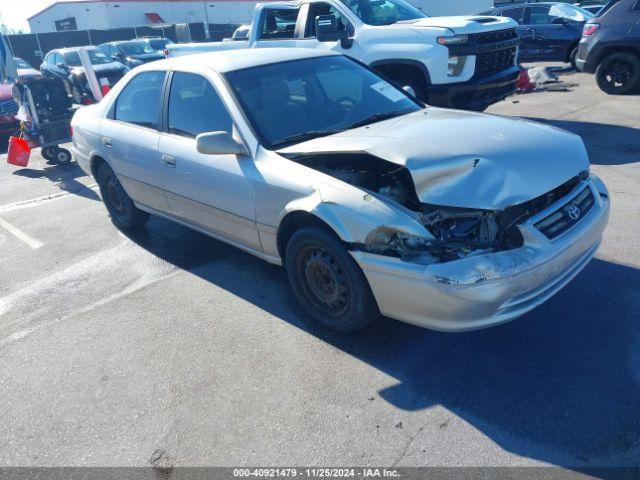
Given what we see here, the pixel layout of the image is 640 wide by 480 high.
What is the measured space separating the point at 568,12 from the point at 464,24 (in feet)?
25.0

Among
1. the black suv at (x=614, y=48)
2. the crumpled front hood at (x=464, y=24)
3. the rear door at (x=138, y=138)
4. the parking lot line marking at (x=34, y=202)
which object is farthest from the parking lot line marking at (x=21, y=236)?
the black suv at (x=614, y=48)

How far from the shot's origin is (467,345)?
3.29 metres

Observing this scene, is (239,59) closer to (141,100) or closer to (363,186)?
(141,100)

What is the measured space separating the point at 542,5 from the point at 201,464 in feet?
47.6

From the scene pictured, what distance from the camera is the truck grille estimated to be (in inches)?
287

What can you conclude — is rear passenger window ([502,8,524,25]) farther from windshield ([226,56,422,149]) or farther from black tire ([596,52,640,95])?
windshield ([226,56,422,149])

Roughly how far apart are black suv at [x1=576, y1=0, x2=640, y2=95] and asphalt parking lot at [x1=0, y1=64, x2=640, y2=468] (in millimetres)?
6348

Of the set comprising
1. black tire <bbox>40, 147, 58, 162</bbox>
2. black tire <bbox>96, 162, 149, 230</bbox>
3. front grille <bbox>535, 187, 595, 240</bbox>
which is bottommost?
black tire <bbox>40, 147, 58, 162</bbox>

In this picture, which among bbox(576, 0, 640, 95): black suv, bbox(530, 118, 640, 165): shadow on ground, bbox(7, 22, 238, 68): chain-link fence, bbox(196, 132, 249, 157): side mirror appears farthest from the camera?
bbox(7, 22, 238, 68): chain-link fence

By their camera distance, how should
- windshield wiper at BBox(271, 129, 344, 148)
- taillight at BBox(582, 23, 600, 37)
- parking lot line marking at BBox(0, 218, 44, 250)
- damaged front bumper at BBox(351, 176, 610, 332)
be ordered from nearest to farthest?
1. damaged front bumper at BBox(351, 176, 610, 332)
2. windshield wiper at BBox(271, 129, 344, 148)
3. parking lot line marking at BBox(0, 218, 44, 250)
4. taillight at BBox(582, 23, 600, 37)

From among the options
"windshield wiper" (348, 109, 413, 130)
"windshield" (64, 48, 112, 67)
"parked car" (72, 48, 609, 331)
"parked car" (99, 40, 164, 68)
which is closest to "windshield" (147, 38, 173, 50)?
"parked car" (99, 40, 164, 68)

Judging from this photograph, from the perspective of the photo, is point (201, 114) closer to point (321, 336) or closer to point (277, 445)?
point (321, 336)

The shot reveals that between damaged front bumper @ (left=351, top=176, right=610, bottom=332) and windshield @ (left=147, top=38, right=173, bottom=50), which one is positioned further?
windshield @ (left=147, top=38, right=173, bottom=50)

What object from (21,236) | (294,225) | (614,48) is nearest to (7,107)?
(21,236)
